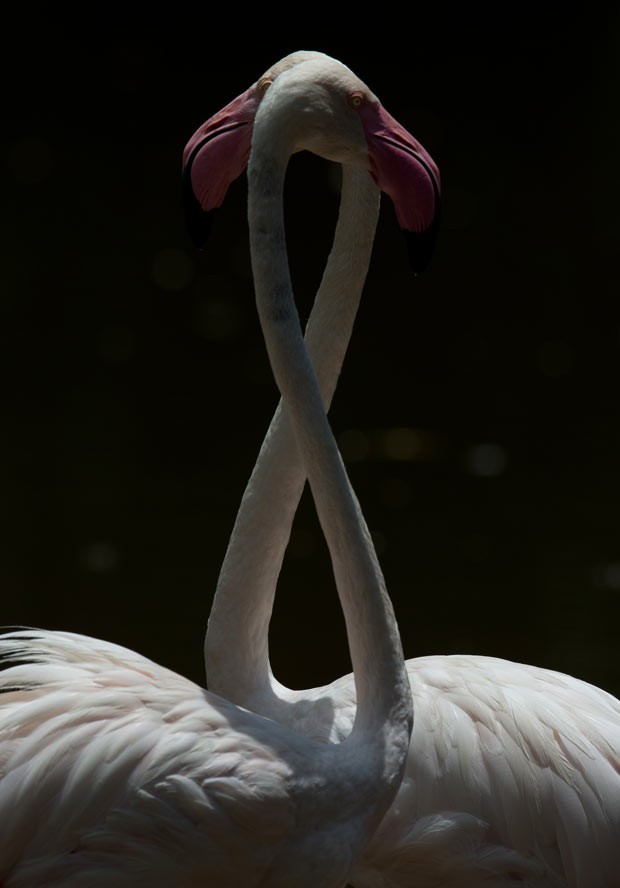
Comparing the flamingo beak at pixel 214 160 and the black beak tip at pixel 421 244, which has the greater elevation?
the flamingo beak at pixel 214 160

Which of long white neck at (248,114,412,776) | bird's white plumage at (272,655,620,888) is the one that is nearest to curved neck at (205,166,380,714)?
bird's white plumage at (272,655,620,888)

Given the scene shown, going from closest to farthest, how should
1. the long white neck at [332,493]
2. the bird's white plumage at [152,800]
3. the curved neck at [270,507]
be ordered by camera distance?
the bird's white plumage at [152,800]
the long white neck at [332,493]
the curved neck at [270,507]

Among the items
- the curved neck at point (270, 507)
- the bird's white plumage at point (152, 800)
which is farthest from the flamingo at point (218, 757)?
the curved neck at point (270, 507)

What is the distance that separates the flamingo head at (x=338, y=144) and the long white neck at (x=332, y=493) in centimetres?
5

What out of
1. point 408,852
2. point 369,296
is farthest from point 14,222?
point 408,852

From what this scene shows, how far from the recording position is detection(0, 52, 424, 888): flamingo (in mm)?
2396

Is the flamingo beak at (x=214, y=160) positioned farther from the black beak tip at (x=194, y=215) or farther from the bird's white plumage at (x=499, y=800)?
the bird's white plumage at (x=499, y=800)

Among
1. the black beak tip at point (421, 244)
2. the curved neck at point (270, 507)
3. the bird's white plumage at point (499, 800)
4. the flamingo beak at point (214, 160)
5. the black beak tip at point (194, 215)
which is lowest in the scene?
the bird's white plumage at point (499, 800)

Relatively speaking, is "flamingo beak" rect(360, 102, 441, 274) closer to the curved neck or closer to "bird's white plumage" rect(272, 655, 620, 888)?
the curved neck

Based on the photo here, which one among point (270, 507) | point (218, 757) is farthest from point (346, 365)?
point (218, 757)

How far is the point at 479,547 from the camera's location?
5414 millimetres

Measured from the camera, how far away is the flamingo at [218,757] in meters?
2.40

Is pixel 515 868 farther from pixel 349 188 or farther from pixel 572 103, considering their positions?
pixel 572 103

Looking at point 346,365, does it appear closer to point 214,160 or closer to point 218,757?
point 214,160
